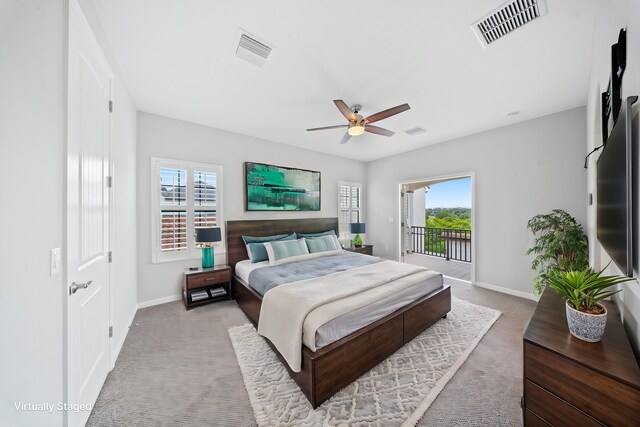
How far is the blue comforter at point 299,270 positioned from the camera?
2736 millimetres

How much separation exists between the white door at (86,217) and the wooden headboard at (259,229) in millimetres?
1969

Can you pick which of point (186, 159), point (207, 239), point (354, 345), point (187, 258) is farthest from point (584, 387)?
point (186, 159)

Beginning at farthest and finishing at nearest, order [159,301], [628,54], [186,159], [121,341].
Result: [186,159] → [159,301] → [121,341] → [628,54]

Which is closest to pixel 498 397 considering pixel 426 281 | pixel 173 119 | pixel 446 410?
pixel 446 410

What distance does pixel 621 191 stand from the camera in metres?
1.04

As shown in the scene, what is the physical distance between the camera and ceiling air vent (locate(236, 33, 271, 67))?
1.95 meters

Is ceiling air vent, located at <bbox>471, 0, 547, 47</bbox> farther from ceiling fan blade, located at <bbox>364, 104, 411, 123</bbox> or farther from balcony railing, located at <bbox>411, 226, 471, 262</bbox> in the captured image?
balcony railing, located at <bbox>411, 226, 471, 262</bbox>

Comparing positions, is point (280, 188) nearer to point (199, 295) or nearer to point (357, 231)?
point (357, 231)

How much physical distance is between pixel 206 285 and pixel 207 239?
688 millimetres

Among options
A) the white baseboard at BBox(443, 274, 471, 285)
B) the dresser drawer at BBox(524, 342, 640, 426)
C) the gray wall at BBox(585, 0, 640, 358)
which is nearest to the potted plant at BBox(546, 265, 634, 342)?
the gray wall at BBox(585, 0, 640, 358)

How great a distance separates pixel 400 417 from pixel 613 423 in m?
1.06

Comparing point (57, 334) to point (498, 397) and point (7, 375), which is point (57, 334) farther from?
point (498, 397)

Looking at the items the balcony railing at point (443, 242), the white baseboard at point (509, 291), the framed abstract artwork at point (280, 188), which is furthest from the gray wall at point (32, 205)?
the balcony railing at point (443, 242)

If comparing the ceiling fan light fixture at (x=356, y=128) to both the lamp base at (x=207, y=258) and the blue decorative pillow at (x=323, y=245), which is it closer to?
the blue decorative pillow at (x=323, y=245)
